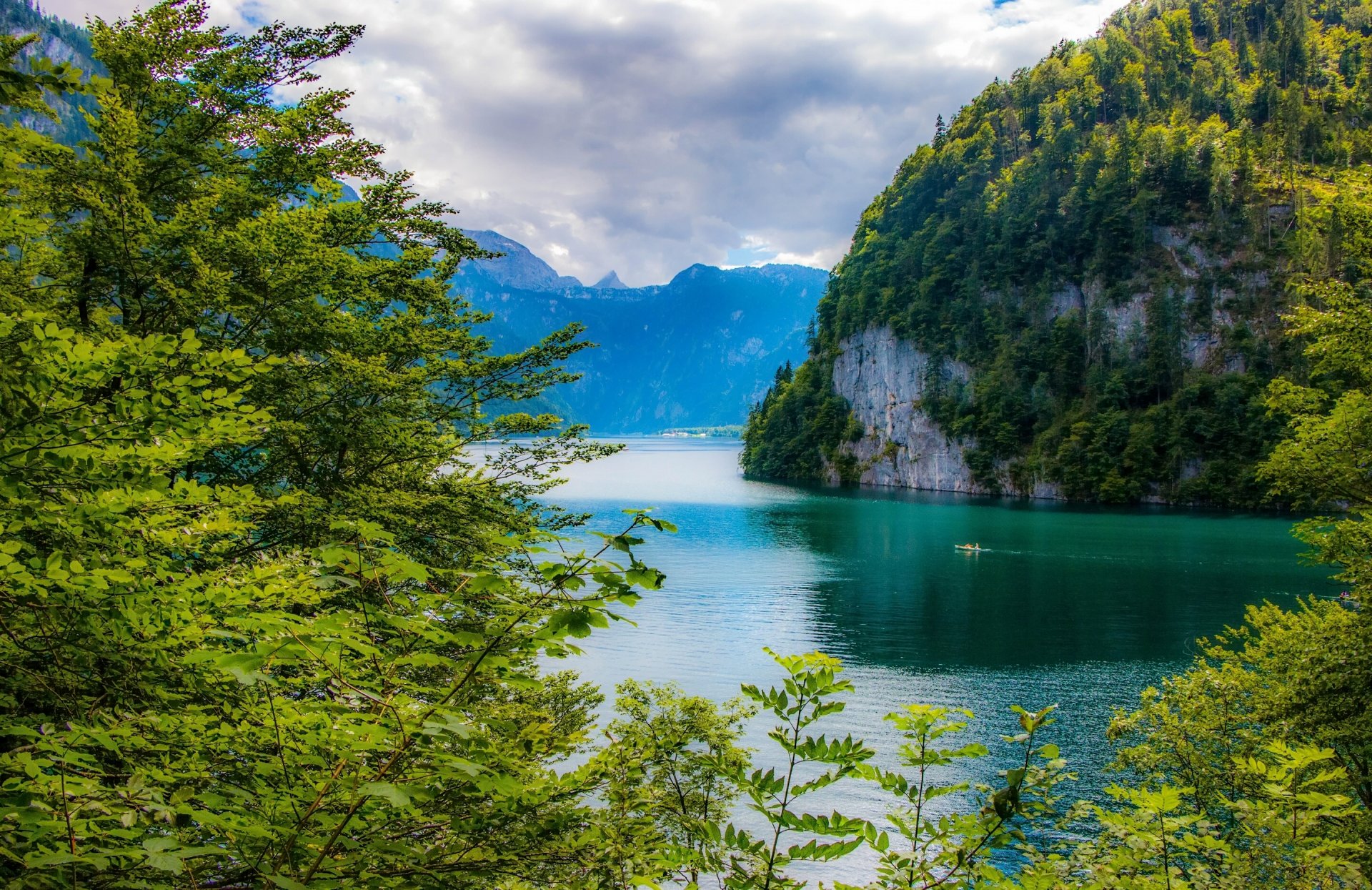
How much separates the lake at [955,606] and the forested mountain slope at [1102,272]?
15.2 meters

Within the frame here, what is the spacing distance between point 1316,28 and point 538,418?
153 metres

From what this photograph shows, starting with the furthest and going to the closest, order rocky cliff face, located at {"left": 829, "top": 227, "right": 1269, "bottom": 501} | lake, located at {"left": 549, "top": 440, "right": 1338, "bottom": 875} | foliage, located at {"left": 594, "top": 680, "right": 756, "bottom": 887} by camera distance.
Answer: rocky cliff face, located at {"left": 829, "top": 227, "right": 1269, "bottom": 501} < lake, located at {"left": 549, "top": 440, "right": 1338, "bottom": 875} < foliage, located at {"left": 594, "top": 680, "right": 756, "bottom": 887}

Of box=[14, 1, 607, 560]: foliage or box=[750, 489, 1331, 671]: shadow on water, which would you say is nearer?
box=[14, 1, 607, 560]: foliage

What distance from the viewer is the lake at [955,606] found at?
76.9ft

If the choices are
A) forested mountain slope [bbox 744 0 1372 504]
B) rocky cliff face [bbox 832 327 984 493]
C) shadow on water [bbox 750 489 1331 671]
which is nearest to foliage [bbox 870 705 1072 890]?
shadow on water [bbox 750 489 1331 671]

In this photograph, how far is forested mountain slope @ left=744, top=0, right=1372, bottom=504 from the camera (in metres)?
76.1

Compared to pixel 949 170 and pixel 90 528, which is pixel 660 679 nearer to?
pixel 90 528

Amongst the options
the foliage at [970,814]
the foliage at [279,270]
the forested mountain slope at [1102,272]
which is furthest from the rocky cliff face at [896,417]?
the foliage at [970,814]

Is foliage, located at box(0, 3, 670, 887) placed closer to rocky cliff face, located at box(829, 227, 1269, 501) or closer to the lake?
the lake

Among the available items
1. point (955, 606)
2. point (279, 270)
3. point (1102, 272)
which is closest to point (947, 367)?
point (1102, 272)

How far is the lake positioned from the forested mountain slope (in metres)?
15.2

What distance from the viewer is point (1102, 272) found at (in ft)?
292

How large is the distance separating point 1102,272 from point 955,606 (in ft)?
237

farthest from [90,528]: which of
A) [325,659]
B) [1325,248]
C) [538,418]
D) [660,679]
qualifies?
[1325,248]
